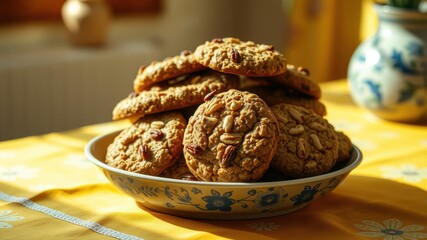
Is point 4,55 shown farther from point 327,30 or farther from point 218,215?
point 218,215

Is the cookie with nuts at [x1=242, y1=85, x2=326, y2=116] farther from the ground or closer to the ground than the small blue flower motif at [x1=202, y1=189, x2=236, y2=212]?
farther from the ground

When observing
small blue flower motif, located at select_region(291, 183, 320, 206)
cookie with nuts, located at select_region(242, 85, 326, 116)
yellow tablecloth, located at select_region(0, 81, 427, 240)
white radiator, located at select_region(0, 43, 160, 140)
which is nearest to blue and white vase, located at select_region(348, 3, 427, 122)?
yellow tablecloth, located at select_region(0, 81, 427, 240)

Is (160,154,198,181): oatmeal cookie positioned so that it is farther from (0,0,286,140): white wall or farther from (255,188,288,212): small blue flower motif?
(0,0,286,140): white wall

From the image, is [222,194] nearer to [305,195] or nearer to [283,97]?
[305,195]

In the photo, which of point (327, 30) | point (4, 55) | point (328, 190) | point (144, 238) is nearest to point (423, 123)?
point (328, 190)

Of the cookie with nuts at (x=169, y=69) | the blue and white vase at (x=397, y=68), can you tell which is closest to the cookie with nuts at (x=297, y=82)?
the cookie with nuts at (x=169, y=69)

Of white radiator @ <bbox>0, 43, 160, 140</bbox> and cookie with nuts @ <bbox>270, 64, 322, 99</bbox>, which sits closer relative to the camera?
cookie with nuts @ <bbox>270, 64, 322, 99</bbox>

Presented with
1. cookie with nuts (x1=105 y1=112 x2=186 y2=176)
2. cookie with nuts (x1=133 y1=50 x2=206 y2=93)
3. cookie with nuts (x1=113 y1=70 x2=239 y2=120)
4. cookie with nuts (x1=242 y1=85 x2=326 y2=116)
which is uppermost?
cookie with nuts (x1=133 y1=50 x2=206 y2=93)
